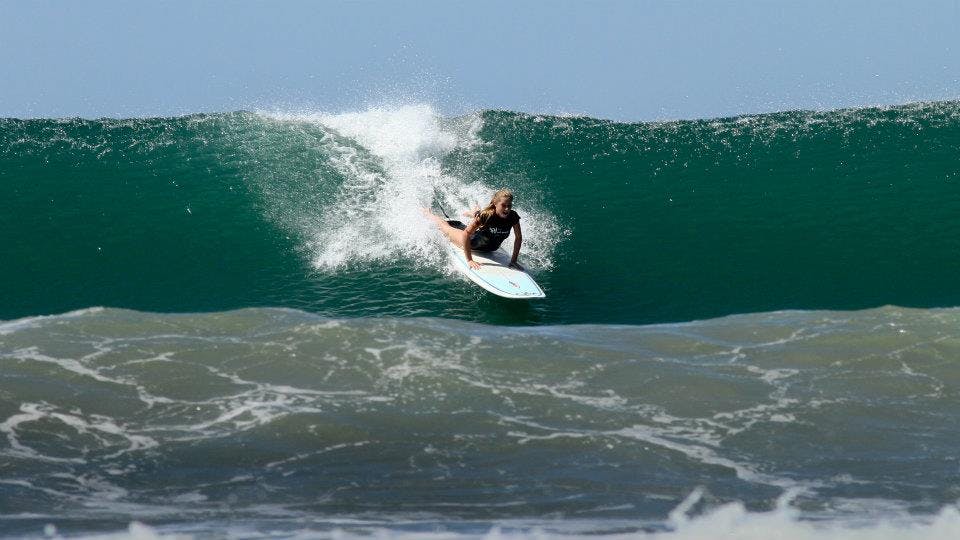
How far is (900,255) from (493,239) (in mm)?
6151

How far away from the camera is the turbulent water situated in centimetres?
831

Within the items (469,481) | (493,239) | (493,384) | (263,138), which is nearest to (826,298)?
(493,239)

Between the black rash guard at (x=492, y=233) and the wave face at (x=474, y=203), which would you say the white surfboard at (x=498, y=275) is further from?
the wave face at (x=474, y=203)

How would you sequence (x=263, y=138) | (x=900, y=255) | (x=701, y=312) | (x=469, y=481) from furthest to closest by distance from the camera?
(x=263, y=138) → (x=900, y=255) → (x=701, y=312) → (x=469, y=481)

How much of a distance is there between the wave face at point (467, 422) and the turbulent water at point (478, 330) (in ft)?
0.12

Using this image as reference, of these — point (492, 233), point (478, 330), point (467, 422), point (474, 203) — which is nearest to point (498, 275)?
point (492, 233)

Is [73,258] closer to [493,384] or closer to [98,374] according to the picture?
[98,374]

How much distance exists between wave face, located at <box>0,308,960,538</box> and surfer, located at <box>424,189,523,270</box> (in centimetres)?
230

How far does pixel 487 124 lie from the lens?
2142 cm

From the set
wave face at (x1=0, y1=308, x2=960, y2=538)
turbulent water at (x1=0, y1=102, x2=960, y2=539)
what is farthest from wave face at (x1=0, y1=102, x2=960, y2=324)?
wave face at (x1=0, y1=308, x2=960, y2=538)

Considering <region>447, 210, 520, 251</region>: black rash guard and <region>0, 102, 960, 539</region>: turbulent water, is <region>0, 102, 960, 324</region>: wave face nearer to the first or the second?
<region>0, 102, 960, 539</region>: turbulent water

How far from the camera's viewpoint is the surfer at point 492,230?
1536 centimetres

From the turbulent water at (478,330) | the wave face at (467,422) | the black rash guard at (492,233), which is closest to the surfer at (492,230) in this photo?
the black rash guard at (492,233)

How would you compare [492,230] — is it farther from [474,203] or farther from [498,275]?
[474,203]
